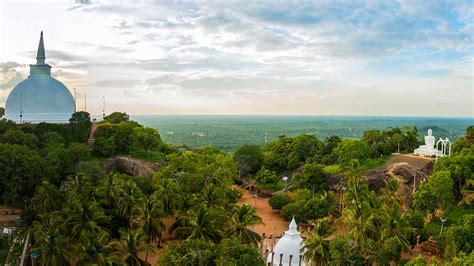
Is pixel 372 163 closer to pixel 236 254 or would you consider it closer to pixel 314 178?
pixel 314 178

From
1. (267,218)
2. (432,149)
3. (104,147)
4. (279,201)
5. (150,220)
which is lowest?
(267,218)

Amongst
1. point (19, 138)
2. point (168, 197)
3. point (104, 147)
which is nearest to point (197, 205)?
point (168, 197)

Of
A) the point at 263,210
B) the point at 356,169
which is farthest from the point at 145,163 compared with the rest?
the point at 356,169

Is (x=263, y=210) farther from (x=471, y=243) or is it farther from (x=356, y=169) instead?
(x=471, y=243)

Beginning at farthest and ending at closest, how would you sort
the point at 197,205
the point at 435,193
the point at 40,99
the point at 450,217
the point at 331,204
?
1. the point at 40,99
2. the point at 331,204
3. the point at 450,217
4. the point at 435,193
5. the point at 197,205

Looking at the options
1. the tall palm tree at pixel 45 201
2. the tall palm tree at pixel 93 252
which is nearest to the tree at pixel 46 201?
the tall palm tree at pixel 45 201

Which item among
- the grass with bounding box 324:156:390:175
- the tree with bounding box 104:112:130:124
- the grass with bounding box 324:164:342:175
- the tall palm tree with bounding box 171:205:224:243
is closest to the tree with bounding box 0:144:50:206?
the tall palm tree with bounding box 171:205:224:243
